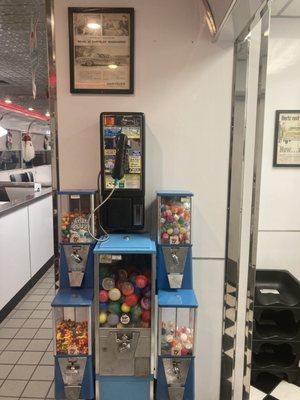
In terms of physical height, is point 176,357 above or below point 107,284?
below

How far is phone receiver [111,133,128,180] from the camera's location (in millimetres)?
1592

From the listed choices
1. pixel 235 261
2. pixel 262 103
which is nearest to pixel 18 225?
pixel 235 261

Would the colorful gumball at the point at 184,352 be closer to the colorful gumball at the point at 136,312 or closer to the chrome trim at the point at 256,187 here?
the colorful gumball at the point at 136,312

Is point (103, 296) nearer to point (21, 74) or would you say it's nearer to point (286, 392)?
point (286, 392)

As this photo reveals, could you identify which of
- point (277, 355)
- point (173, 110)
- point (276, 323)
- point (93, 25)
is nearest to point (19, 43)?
point (93, 25)

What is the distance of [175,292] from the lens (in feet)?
5.61

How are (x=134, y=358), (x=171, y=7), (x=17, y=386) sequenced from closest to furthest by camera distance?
(x=134, y=358)
(x=171, y=7)
(x=17, y=386)

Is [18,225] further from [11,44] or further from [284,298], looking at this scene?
[284,298]

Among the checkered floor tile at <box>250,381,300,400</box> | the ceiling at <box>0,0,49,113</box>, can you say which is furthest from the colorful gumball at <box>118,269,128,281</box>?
the ceiling at <box>0,0,49,113</box>

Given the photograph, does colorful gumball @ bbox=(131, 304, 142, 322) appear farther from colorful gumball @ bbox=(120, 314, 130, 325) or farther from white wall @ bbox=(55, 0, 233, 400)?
white wall @ bbox=(55, 0, 233, 400)

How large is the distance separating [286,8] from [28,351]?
324 centimetres

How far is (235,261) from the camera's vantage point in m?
1.89

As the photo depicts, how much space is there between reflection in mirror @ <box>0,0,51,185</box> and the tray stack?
1.90 metres

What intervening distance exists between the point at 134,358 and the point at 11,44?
346 cm
